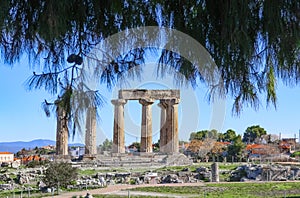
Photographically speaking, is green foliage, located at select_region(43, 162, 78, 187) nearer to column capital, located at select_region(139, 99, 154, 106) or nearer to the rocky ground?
the rocky ground

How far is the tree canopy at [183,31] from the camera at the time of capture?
2.17 meters

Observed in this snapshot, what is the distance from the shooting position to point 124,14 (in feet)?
7.77

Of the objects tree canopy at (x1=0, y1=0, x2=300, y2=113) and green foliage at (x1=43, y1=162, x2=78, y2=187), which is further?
green foliage at (x1=43, y1=162, x2=78, y2=187)

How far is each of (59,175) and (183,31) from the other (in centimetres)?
1678

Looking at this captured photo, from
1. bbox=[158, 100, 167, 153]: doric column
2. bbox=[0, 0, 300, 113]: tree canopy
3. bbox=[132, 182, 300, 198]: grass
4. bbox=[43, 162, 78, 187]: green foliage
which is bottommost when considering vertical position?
bbox=[132, 182, 300, 198]: grass

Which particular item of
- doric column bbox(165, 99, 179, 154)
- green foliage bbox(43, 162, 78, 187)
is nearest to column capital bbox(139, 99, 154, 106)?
doric column bbox(165, 99, 179, 154)

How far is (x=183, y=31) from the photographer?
2408 millimetres

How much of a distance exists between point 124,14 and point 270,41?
0.77m

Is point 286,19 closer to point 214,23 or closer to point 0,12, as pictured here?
point 214,23

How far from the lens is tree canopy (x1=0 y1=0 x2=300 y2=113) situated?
7.12 ft

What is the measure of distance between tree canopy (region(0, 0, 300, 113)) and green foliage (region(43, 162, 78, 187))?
1578 cm

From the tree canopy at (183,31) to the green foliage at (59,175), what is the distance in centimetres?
1578

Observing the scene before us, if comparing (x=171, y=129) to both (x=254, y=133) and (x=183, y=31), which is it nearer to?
(x=183, y=31)

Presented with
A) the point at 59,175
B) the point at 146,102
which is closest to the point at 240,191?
the point at 59,175
